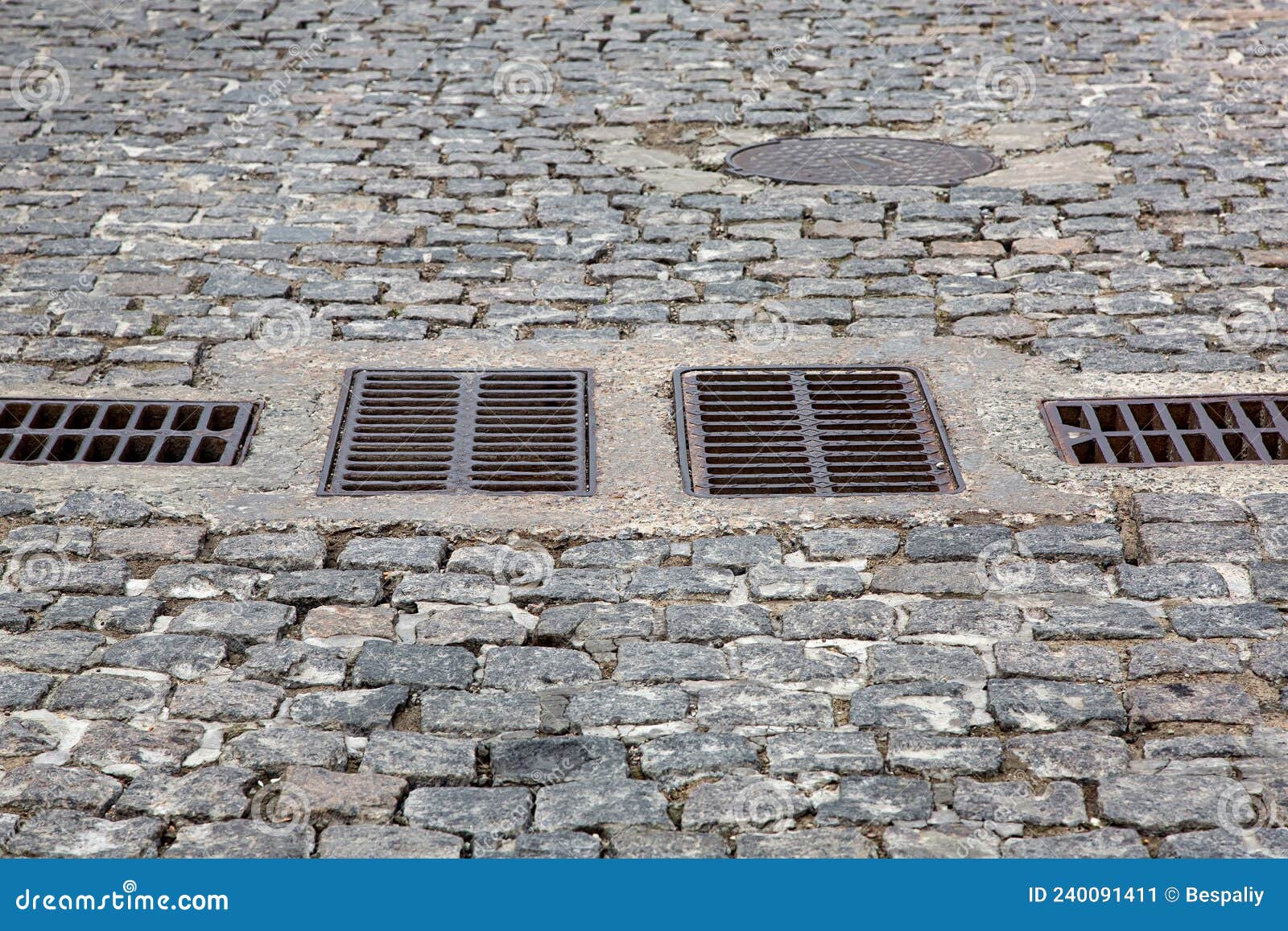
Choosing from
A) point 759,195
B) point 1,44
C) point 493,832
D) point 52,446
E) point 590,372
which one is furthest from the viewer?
point 1,44

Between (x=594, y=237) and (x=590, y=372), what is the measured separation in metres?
1.24

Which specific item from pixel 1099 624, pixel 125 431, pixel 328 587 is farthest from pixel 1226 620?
pixel 125 431

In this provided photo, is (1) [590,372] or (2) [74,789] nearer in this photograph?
(2) [74,789]

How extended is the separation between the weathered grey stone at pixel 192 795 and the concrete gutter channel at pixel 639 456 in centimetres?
109

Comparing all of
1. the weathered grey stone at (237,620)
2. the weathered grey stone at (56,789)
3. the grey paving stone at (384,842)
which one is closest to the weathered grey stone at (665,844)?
the grey paving stone at (384,842)

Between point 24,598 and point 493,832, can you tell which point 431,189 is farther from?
point 493,832

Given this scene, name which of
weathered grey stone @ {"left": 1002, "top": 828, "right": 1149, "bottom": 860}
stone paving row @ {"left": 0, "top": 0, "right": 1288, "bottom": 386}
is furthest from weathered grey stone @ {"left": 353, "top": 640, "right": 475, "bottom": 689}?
stone paving row @ {"left": 0, "top": 0, "right": 1288, "bottom": 386}

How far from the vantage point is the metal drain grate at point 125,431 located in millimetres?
4227

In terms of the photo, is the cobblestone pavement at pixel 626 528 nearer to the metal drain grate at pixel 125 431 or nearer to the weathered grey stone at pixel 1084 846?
the weathered grey stone at pixel 1084 846

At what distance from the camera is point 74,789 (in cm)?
Answer: 279

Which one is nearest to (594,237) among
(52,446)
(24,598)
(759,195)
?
(759,195)

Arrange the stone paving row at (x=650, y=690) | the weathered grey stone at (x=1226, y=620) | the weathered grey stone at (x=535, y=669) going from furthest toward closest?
the weathered grey stone at (x=1226, y=620), the weathered grey stone at (x=535, y=669), the stone paving row at (x=650, y=690)

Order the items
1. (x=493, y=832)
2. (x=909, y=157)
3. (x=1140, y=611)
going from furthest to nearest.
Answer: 1. (x=909, y=157)
2. (x=1140, y=611)
3. (x=493, y=832)

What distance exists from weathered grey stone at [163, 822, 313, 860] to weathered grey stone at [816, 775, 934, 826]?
3.15ft
